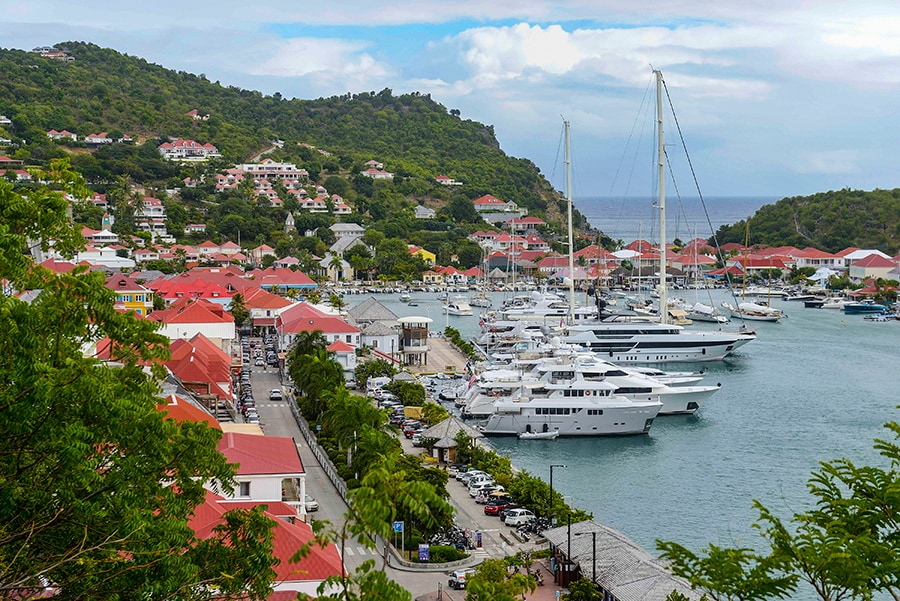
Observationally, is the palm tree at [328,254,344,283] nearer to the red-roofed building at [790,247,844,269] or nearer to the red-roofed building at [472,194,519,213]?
the red-roofed building at [472,194,519,213]

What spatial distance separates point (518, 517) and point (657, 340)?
29.4 meters

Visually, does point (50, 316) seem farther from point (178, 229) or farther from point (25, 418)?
point (178, 229)

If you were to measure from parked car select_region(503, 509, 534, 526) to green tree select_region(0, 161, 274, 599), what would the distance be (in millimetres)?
12934

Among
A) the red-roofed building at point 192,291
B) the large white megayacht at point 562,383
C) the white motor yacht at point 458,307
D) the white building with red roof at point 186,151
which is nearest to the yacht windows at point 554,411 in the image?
the large white megayacht at point 562,383

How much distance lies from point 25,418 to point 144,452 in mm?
1274

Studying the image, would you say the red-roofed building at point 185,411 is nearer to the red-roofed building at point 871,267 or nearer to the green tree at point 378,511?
the green tree at point 378,511

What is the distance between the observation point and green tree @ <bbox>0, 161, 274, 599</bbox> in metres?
7.96

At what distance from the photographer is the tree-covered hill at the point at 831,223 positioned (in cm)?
10162

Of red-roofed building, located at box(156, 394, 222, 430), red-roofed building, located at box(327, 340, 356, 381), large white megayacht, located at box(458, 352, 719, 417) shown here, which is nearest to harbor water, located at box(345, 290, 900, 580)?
large white megayacht, located at box(458, 352, 719, 417)

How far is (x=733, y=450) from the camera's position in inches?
1257

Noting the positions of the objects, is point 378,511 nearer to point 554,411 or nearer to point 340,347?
point 554,411

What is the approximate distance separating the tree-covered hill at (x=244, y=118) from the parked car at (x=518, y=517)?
281ft

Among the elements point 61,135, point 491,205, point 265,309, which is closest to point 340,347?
point 265,309

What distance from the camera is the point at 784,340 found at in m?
58.0
